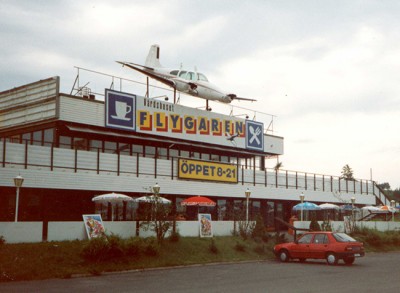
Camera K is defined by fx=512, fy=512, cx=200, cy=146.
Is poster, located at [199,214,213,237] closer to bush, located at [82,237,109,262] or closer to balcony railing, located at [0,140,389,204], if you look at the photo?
balcony railing, located at [0,140,389,204]

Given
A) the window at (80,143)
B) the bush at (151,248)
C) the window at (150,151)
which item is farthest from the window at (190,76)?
the bush at (151,248)

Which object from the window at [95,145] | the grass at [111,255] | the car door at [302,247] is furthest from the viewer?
the window at [95,145]

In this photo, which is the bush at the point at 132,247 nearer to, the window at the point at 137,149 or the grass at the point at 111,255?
the grass at the point at 111,255

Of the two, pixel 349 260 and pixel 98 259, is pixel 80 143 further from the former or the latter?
pixel 349 260

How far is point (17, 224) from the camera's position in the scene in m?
22.8

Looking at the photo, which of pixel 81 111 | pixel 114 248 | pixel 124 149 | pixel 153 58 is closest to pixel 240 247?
pixel 114 248

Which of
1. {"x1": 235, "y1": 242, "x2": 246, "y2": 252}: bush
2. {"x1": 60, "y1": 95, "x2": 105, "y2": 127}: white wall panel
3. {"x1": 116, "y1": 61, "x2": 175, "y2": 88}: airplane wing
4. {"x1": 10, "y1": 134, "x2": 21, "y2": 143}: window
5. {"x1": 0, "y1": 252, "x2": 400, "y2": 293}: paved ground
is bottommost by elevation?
{"x1": 0, "y1": 252, "x2": 400, "y2": 293}: paved ground

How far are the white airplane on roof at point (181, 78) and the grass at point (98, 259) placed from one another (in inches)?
545

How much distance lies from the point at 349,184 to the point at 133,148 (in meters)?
24.9

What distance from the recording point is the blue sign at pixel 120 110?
31625 mm

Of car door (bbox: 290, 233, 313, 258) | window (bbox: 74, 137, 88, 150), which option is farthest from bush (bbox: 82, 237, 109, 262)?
window (bbox: 74, 137, 88, 150)

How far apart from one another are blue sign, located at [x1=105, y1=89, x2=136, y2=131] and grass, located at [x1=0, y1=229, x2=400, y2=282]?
8865 mm

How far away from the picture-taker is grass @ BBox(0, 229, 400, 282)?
18719mm

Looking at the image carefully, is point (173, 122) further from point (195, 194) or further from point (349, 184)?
point (349, 184)
